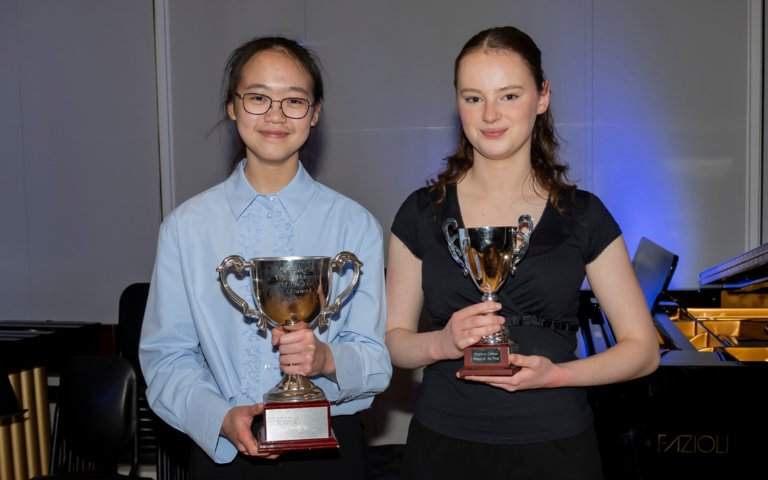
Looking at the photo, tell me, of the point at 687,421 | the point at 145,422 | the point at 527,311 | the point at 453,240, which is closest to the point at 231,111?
the point at 453,240

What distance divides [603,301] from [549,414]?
0.30 metres

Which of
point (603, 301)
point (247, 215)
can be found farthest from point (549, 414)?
point (247, 215)

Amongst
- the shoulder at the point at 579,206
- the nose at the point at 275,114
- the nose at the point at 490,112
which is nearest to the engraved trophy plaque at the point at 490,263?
the shoulder at the point at 579,206

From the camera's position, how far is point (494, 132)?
198cm

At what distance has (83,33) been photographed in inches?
219

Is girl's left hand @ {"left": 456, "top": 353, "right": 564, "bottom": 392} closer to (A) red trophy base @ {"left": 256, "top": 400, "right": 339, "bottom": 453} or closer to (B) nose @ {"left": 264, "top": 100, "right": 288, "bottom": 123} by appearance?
(A) red trophy base @ {"left": 256, "top": 400, "right": 339, "bottom": 453}

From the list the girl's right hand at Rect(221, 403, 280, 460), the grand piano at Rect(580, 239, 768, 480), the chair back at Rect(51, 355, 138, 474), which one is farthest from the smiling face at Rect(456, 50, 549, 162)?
the chair back at Rect(51, 355, 138, 474)

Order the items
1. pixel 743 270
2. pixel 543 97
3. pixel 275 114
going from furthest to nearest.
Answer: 1. pixel 743 270
2. pixel 543 97
3. pixel 275 114

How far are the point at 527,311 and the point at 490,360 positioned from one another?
0.18 m

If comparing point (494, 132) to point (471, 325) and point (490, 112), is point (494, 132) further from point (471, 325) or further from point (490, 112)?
point (471, 325)

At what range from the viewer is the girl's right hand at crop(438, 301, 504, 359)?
1.83 meters

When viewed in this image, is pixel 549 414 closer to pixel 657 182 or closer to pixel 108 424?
pixel 108 424

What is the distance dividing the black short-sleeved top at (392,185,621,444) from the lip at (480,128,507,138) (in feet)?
0.65

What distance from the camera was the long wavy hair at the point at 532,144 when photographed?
201 cm
